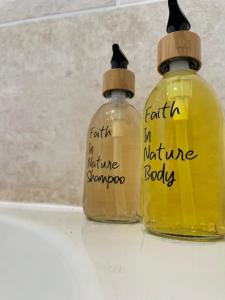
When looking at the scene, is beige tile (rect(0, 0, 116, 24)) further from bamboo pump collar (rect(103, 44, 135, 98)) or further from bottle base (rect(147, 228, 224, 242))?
bottle base (rect(147, 228, 224, 242))

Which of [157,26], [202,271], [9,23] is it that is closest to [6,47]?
[9,23]

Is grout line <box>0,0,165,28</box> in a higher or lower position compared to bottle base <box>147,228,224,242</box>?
higher

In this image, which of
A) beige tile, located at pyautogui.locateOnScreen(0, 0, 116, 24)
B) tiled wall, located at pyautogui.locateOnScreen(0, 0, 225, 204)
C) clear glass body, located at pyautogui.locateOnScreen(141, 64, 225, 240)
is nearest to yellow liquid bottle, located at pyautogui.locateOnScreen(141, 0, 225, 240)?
clear glass body, located at pyautogui.locateOnScreen(141, 64, 225, 240)

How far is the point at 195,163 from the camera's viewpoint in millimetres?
242

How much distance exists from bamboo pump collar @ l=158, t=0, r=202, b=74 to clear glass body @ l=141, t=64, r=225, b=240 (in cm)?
1

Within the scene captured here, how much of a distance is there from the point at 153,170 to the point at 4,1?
469 mm

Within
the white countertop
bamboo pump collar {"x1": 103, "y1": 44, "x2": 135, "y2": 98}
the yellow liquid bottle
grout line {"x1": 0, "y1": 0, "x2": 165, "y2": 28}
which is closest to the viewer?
the white countertop

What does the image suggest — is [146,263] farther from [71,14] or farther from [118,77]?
[71,14]

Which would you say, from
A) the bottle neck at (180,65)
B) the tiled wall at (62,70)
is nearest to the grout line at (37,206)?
the tiled wall at (62,70)

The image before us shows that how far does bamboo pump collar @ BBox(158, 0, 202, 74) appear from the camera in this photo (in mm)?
262

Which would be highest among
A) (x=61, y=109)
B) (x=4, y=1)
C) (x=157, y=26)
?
(x=4, y=1)

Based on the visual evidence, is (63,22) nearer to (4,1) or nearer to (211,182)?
(4,1)

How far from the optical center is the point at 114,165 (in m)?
0.32

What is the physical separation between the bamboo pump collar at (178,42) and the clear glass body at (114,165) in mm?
87
